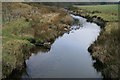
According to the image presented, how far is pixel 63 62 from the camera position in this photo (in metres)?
36.9

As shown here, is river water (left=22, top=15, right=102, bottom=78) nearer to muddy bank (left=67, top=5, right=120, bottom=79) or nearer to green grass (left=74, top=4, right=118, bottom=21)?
muddy bank (left=67, top=5, right=120, bottom=79)

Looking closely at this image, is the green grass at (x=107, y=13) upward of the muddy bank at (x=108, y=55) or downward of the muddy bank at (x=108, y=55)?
upward

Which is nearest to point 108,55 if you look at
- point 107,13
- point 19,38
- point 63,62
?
point 63,62

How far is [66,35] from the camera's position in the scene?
5697cm

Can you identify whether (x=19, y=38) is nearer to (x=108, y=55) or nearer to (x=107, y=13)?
(x=108, y=55)

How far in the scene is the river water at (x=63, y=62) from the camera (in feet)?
106

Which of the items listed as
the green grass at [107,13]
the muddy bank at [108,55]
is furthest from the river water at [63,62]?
the green grass at [107,13]

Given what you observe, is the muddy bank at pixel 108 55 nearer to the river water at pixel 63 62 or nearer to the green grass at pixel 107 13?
the river water at pixel 63 62

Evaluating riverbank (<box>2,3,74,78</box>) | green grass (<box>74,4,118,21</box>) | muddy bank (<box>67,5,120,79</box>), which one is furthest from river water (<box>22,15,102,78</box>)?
green grass (<box>74,4,118,21</box>)

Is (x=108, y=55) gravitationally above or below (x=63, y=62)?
above

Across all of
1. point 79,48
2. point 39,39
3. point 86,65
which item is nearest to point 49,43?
point 39,39

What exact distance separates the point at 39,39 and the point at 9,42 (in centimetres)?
1003

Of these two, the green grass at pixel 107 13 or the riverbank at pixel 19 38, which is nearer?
the riverbank at pixel 19 38

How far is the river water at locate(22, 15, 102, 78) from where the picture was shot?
32.3m
